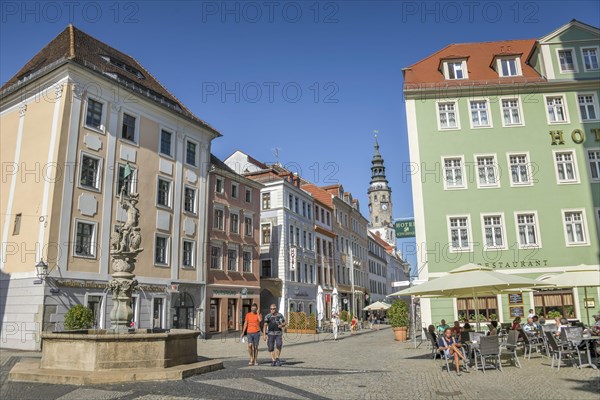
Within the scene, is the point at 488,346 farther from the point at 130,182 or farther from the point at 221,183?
the point at 221,183

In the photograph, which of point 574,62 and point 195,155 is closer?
point 574,62

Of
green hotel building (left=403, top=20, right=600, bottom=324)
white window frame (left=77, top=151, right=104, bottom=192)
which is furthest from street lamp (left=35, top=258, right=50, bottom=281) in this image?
green hotel building (left=403, top=20, right=600, bottom=324)

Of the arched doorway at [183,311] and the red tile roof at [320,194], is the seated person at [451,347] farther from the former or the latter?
the red tile roof at [320,194]

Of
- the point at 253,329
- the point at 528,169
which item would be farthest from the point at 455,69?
the point at 253,329

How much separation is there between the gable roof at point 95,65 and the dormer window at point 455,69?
1560 centimetres


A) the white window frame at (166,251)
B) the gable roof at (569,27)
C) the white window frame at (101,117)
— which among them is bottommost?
the white window frame at (166,251)

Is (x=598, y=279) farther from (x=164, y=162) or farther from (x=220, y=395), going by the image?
(x=164, y=162)

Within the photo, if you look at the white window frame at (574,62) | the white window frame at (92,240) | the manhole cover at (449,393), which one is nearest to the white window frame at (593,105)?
the white window frame at (574,62)

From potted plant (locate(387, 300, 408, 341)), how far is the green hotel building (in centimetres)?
140

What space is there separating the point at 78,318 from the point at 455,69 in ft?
77.7

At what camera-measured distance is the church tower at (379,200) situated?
12256 cm

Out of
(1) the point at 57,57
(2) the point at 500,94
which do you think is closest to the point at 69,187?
(1) the point at 57,57

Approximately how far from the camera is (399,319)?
84.8 ft

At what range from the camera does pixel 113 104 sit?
2577cm
